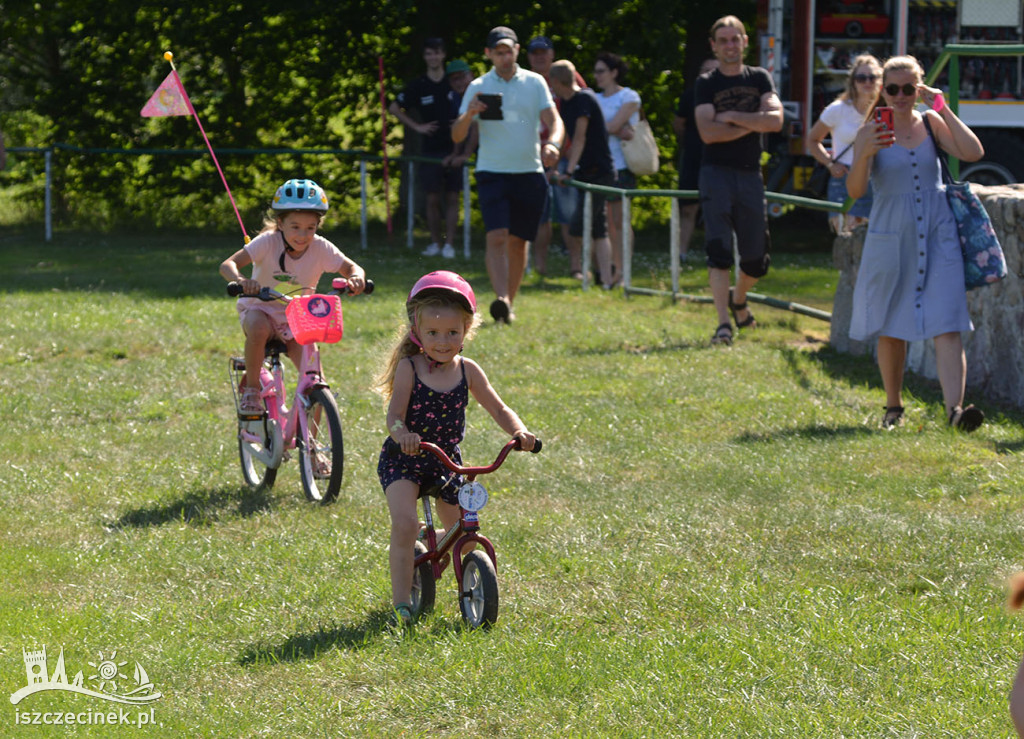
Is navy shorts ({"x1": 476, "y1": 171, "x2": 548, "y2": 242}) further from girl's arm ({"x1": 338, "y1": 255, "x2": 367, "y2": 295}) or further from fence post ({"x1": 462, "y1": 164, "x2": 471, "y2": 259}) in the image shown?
fence post ({"x1": 462, "y1": 164, "x2": 471, "y2": 259})

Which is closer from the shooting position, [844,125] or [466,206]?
[844,125]

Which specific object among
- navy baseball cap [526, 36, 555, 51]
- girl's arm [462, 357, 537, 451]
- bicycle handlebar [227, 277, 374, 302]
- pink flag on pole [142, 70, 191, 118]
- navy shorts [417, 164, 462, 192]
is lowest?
girl's arm [462, 357, 537, 451]

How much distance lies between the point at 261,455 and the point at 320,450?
0.38 metres

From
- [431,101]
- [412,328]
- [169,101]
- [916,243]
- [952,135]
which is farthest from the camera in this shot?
[431,101]

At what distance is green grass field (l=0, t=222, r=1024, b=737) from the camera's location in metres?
4.27

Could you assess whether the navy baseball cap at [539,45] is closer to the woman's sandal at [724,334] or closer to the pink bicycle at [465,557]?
the woman's sandal at [724,334]

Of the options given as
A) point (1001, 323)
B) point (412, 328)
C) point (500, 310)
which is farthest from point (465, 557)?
point (500, 310)

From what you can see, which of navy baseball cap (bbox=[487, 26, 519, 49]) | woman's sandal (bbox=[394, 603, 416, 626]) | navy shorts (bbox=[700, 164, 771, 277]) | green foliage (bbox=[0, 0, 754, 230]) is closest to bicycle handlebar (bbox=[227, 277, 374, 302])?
woman's sandal (bbox=[394, 603, 416, 626])

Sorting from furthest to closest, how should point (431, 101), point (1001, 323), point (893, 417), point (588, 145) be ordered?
1. point (431, 101)
2. point (588, 145)
3. point (1001, 323)
4. point (893, 417)

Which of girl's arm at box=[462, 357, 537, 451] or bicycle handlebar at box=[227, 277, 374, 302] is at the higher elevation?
bicycle handlebar at box=[227, 277, 374, 302]

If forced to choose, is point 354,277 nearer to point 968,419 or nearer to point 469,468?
point 469,468

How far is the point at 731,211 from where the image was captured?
1059 centimetres

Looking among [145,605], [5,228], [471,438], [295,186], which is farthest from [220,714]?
[5,228]

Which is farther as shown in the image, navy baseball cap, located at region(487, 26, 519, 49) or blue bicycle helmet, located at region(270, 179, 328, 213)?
navy baseball cap, located at region(487, 26, 519, 49)
